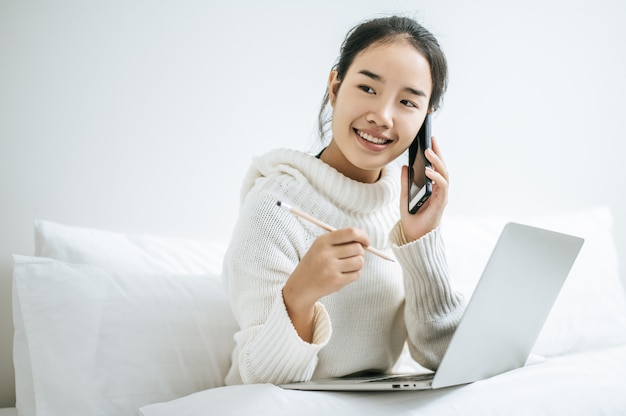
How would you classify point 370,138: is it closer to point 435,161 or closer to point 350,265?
point 435,161

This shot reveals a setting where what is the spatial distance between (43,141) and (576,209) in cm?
172

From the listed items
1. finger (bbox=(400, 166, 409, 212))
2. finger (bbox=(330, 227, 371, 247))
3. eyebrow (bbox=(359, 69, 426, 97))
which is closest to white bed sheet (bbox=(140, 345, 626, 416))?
finger (bbox=(330, 227, 371, 247))

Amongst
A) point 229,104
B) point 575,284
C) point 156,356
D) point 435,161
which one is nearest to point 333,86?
point 435,161

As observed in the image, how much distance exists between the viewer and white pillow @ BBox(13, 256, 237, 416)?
114cm

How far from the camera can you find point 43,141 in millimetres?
1421

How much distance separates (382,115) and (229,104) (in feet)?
2.12

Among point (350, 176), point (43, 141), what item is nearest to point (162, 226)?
point (43, 141)

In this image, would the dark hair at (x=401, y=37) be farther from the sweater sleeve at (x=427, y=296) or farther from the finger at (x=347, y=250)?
the finger at (x=347, y=250)

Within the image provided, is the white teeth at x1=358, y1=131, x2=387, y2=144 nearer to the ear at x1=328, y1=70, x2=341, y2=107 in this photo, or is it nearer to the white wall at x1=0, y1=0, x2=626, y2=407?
the ear at x1=328, y1=70, x2=341, y2=107

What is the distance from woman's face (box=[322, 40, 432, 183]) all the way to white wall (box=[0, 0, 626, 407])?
0.54 meters

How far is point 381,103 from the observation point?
1.17 metres

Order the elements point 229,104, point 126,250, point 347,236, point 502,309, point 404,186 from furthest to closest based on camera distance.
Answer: point 229,104 < point 126,250 < point 404,186 < point 502,309 < point 347,236

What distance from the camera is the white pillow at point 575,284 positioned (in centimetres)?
172

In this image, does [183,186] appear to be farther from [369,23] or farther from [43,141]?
[369,23]
